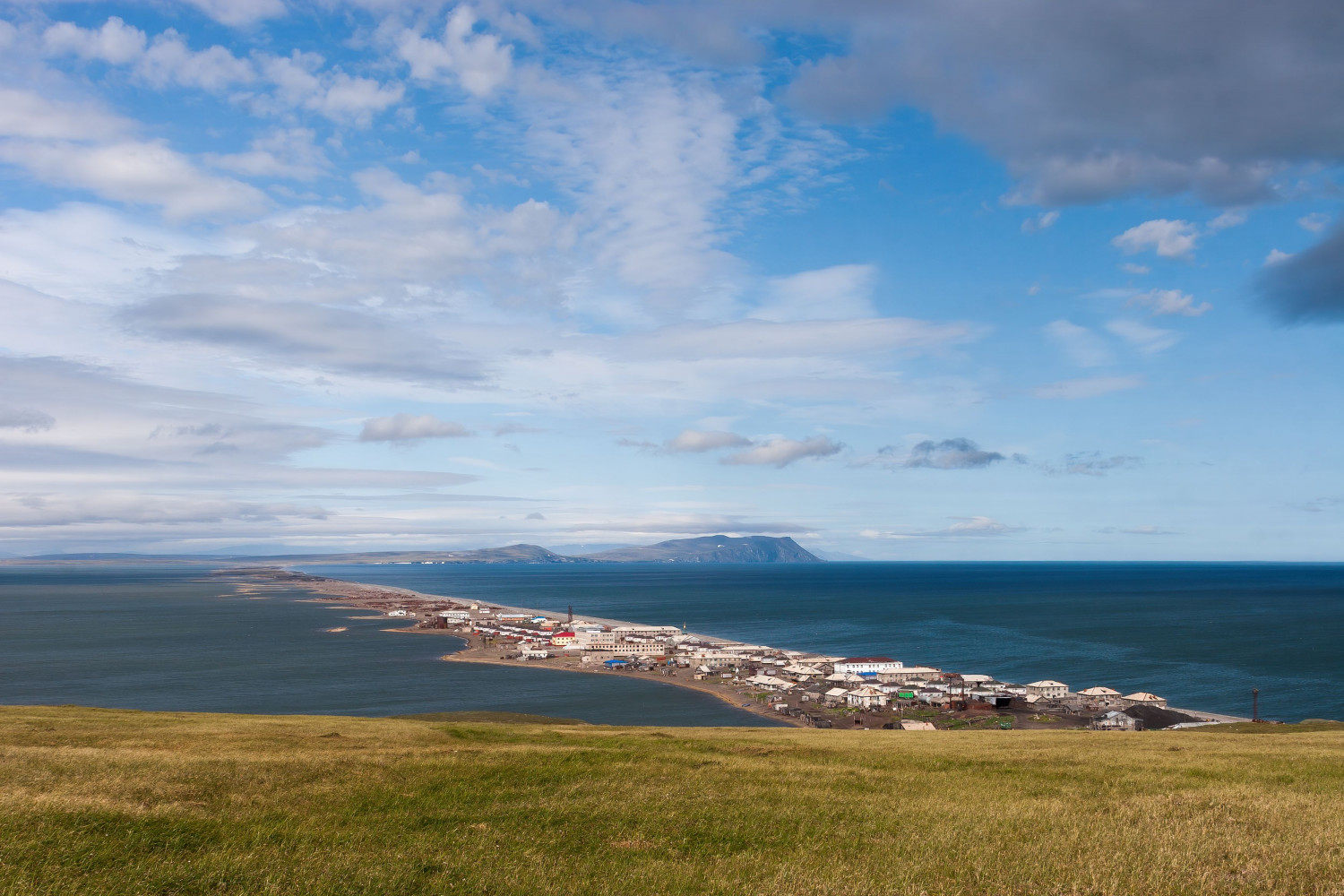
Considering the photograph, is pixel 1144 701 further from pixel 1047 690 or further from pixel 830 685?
pixel 830 685

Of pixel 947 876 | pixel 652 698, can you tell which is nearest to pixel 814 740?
pixel 947 876

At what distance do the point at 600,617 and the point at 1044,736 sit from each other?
160805 millimetres

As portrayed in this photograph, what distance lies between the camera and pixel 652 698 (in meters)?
89.1

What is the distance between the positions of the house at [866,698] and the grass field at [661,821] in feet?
169

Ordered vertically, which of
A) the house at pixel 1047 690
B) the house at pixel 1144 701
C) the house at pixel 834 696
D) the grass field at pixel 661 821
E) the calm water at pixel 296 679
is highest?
the grass field at pixel 661 821

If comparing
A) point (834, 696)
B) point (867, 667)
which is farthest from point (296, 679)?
point (867, 667)

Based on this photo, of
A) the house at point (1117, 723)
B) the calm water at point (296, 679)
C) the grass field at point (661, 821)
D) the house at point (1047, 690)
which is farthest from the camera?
the house at point (1047, 690)

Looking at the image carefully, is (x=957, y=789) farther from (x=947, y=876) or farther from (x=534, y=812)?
(x=534, y=812)

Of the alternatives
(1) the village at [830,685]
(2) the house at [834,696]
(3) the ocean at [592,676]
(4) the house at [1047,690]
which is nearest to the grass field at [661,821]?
(1) the village at [830,685]

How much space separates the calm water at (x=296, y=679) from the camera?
269 ft

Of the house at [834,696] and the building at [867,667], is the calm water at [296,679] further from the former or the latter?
the building at [867,667]

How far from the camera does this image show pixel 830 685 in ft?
311

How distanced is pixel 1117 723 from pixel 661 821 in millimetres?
63179

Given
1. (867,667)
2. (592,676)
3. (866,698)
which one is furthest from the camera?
(592,676)
